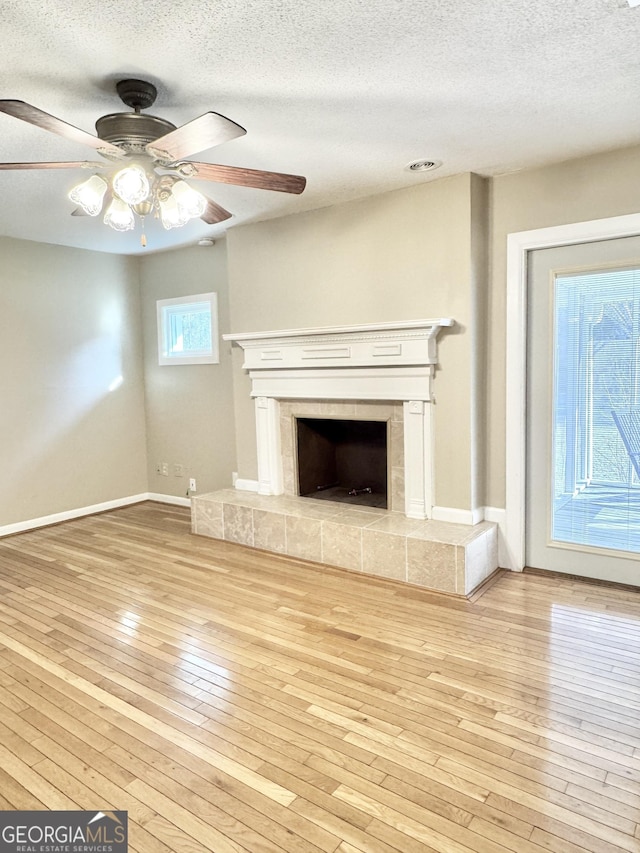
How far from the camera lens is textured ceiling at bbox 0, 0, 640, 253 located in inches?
72.9

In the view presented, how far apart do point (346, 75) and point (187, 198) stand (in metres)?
0.82

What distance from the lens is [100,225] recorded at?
4387 mm

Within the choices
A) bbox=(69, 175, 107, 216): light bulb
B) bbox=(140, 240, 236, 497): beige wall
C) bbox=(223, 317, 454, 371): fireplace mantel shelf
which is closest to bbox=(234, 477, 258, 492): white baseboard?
bbox=(140, 240, 236, 497): beige wall

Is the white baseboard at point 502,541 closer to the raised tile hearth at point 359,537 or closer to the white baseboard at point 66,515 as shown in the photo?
the raised tile hearth at point 359,537

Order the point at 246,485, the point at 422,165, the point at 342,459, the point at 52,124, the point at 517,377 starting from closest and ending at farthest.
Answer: the point at 52,124
the point at 422,165
the point at 517,377
the point at 246,485
the point at 342,459

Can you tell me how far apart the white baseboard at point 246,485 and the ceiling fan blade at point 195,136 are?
2970 millimetres

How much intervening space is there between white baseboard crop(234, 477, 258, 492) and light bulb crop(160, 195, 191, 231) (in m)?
2.63

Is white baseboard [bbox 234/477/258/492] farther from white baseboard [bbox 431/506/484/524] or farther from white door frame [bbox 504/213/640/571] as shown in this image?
white door frame [bbox 504/213/640/571]

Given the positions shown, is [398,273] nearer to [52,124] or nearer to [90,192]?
[90,192]

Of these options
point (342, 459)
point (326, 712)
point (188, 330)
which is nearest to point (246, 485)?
point (342, 459)

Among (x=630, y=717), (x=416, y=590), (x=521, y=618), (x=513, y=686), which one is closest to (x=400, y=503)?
(x=416, y=590)

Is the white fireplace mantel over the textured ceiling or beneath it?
beneath

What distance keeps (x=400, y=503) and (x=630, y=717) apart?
199 centimetres

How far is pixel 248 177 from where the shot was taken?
7.66ft
